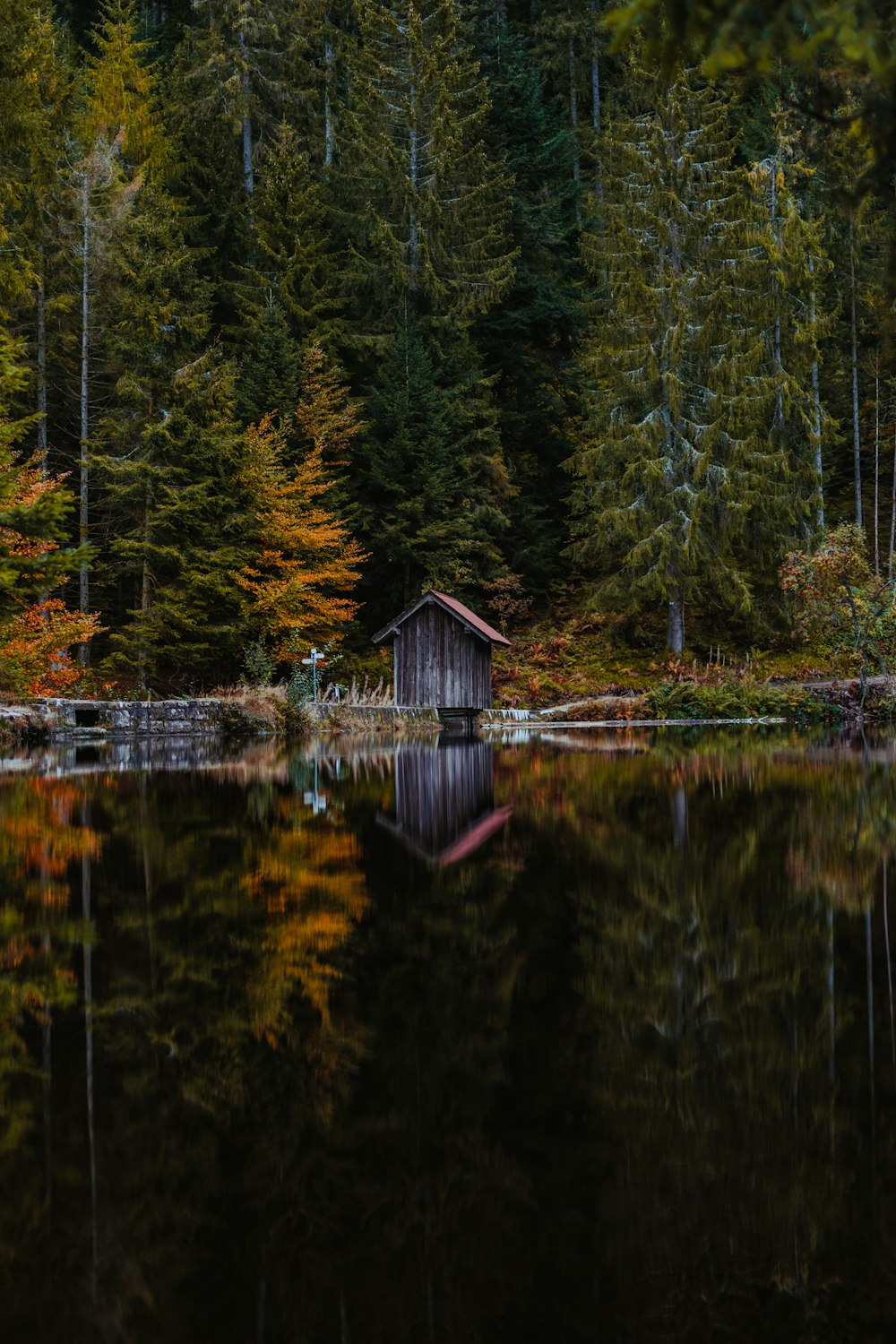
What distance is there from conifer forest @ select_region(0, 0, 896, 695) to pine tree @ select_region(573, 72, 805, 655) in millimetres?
132

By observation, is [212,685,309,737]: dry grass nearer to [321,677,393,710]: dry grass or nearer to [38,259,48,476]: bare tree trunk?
[321,677,393,710]: dry grass

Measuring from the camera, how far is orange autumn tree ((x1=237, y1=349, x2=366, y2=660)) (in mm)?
31641

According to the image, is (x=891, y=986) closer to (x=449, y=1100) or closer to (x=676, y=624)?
(x=449, y=1100)

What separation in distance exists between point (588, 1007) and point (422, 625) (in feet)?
91.2

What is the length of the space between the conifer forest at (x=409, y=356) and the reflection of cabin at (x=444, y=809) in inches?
428

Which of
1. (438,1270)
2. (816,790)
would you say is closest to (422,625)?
(816,790)

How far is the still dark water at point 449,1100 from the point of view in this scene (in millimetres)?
2422

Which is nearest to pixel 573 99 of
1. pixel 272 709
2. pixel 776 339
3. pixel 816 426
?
A: pixel 776 339

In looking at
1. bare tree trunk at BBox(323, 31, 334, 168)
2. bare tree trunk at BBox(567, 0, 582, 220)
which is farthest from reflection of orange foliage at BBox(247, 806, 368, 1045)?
bare tree trunk at BBox(567, 0, 582, 220)

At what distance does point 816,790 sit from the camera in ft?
40.8

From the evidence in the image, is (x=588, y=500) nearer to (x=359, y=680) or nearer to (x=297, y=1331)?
(x=359, y=680)

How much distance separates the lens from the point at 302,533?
32.3 meters

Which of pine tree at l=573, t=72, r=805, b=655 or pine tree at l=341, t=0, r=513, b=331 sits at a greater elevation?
pine tree at l=341, t=0, r=513, b=331

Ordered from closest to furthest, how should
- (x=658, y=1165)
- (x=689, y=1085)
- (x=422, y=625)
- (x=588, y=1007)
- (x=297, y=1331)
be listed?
(x=297, y=1331) < (x=658, y=1165) < (x=689, y=1085) < (x=588, y=1007) < (x=422, y=625)
